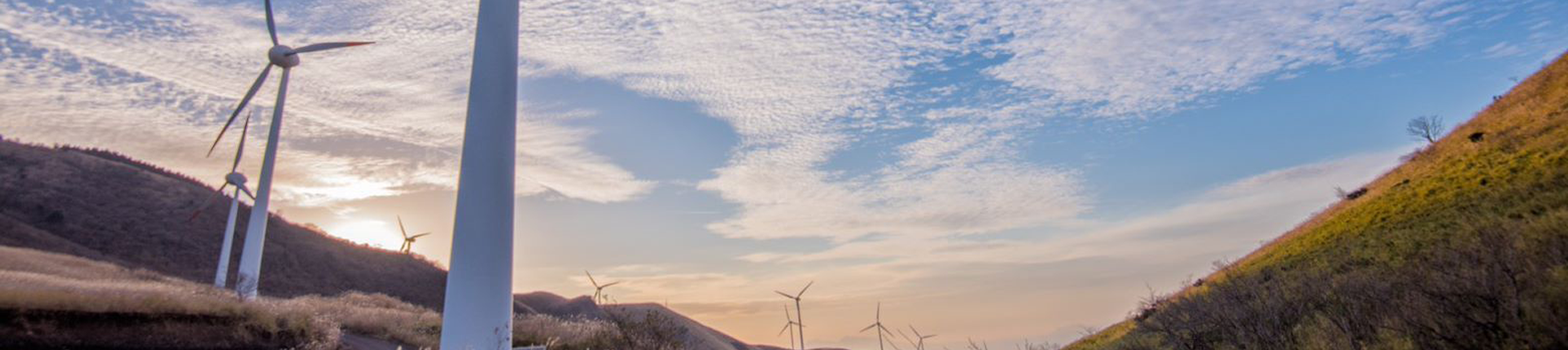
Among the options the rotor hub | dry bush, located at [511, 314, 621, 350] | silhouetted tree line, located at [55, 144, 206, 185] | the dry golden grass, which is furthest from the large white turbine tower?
silhouetted tree line, located at [55, 144, 206, 185]

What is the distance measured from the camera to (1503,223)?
22.0 m

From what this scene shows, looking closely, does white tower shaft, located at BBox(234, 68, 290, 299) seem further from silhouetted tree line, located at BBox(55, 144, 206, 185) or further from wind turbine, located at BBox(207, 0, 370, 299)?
silhouetted tree line, located at BBox(55, 144, 206, 185)

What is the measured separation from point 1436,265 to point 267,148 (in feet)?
162

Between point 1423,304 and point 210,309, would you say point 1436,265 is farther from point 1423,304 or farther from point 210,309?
point 210,309

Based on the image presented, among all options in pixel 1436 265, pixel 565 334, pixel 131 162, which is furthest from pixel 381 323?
pixel 131 162

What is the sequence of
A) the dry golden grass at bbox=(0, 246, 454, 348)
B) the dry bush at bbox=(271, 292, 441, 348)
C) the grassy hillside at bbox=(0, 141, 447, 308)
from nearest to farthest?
the dry golden grass at bbox=(0, 246, 454, 348) < the dry bush at bbox=(271, 292, 441, 348) < the grassy hillside at bbox=(0, 141, 447, 308)

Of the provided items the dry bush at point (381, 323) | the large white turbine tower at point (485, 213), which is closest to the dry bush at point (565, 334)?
the dry bush at point (381, 323)

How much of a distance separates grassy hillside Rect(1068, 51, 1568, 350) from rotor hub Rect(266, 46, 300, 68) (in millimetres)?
46960

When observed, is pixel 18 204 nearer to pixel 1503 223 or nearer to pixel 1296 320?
pixel 1296 320

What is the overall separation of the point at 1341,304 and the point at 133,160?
4845 inches

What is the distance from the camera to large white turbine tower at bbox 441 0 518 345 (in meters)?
17.5

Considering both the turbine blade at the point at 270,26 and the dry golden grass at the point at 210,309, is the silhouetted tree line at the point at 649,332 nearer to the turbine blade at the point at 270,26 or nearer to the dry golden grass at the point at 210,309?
the dry golden grass at the point at 210,309

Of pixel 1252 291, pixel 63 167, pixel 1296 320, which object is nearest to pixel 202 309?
pixel 1296 320

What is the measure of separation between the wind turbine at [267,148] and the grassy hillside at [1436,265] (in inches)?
1555
